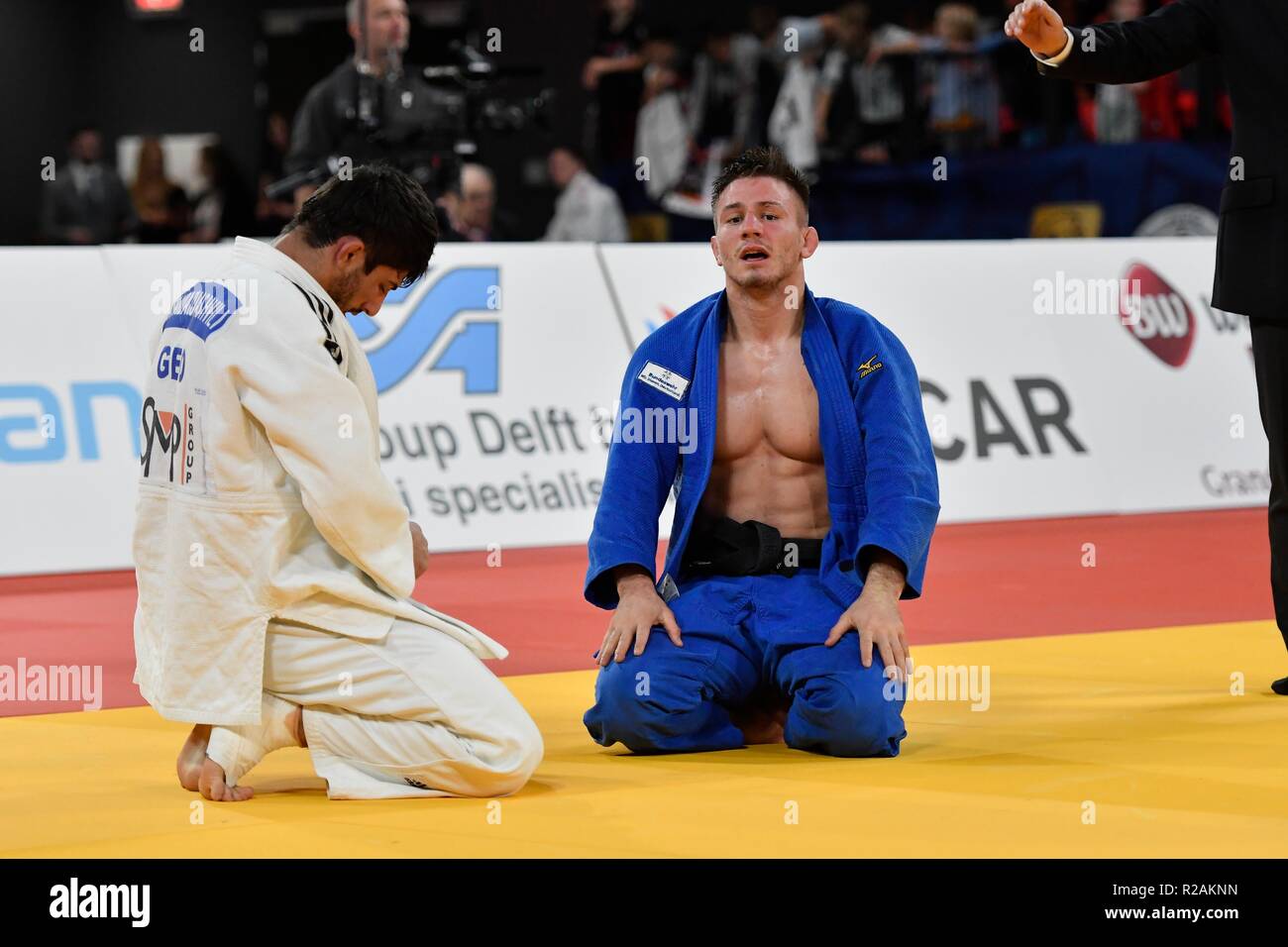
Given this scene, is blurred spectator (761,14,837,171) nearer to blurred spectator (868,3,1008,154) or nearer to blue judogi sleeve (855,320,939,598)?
blurred spectator (868,3,1008,154)

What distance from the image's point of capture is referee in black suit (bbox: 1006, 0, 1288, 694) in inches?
180

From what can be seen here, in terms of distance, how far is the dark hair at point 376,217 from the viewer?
137 inches

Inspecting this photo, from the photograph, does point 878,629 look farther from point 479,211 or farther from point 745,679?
point 479,211

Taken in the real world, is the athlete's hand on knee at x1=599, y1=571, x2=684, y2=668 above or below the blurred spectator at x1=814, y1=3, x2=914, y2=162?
below

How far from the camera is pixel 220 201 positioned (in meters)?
12.1

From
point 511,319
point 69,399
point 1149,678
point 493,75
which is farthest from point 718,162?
point 1149,678

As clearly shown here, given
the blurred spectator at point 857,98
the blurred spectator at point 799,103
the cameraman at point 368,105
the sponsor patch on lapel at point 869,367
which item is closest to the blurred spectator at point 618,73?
the blurred spectator at point 799,103

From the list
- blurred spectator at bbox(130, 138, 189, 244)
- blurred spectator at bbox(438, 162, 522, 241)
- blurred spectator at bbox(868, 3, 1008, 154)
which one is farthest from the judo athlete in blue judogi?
blurred spectator at bbox(130, 138, 189, 244)

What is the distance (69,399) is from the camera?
6754mm

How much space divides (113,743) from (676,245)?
14.2 ft

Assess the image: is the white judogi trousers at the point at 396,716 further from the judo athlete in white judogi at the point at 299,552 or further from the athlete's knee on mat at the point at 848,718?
the athlete's knee on mat at the point at 848,718

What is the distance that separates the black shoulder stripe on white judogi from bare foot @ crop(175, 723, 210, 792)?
0.77m

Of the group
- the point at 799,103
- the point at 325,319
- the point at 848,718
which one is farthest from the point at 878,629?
the point at 799,103

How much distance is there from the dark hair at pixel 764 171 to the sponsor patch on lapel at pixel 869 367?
38cm
